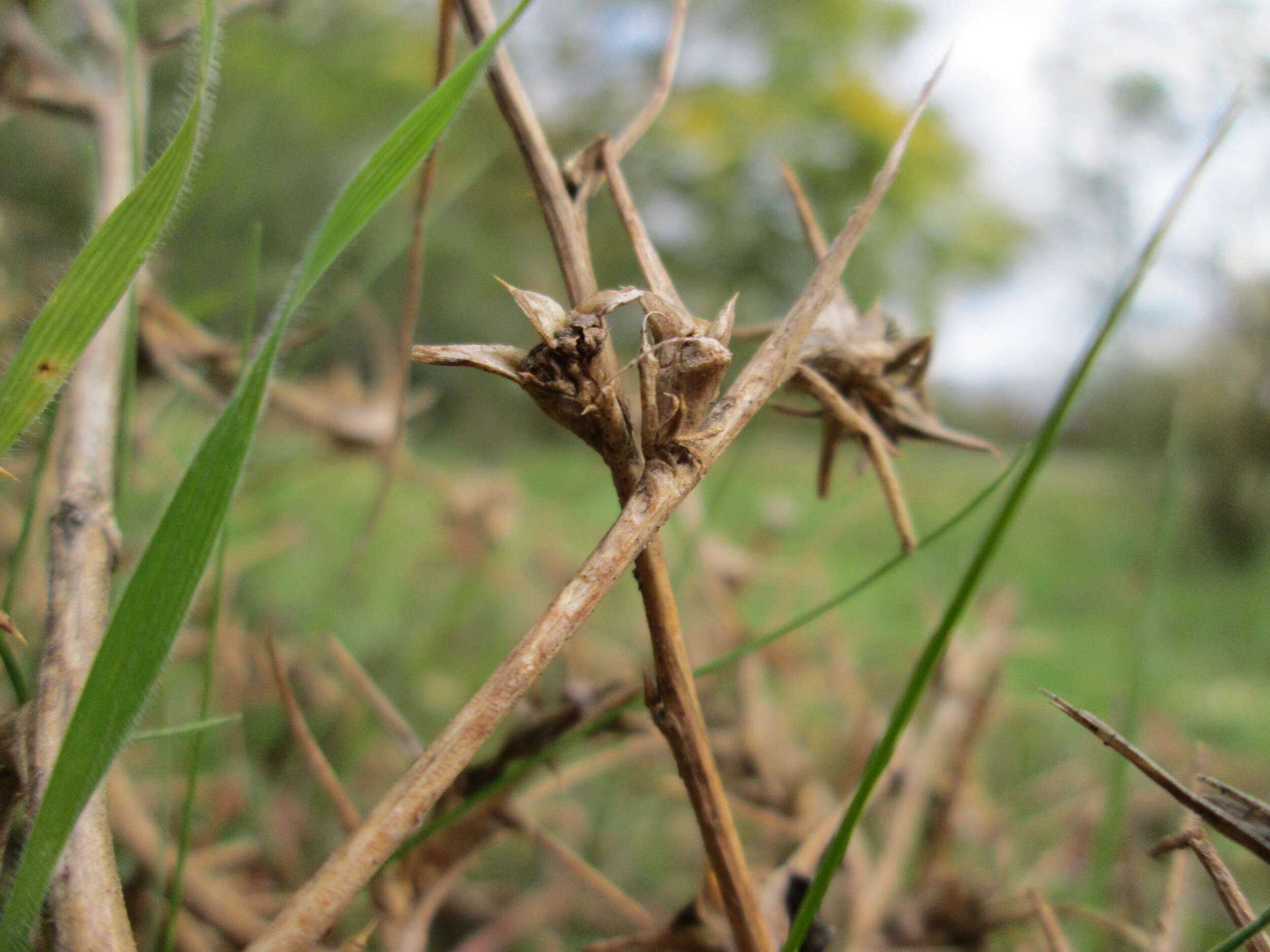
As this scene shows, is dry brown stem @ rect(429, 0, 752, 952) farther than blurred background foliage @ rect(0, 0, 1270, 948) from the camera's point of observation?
No

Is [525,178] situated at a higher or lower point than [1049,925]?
higher

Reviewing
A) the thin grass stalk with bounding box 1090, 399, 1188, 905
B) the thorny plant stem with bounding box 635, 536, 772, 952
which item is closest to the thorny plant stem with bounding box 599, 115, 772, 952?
the thorny plant stem with bounding box 635, 536, 772, 952

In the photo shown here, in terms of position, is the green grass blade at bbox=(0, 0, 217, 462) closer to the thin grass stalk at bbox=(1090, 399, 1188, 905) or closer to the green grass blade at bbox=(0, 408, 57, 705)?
the green grass blade at bbox=(0, 408, 57, 705)

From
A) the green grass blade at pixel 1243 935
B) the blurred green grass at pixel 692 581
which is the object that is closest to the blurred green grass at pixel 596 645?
the blurred green grass at pixel 692 581

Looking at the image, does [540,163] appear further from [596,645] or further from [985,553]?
[596,645]

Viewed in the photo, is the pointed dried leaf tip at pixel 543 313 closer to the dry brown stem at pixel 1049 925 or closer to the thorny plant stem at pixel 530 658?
the thorny plant stem at pixel 530 658

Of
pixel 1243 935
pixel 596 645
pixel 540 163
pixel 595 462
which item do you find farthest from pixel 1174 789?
pixel 595 462

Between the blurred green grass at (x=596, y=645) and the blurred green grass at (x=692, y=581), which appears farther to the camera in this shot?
the blurred green grass at (x=692, y=581)

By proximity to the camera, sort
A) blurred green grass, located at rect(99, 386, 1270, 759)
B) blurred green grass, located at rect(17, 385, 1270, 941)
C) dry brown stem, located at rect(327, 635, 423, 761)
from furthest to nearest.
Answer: blurred green grass, located at rect(99, 386, 1270, 759)
blurred green grass, located at rect(17, 385, 1270, 941)
dry brown stem, located at rect(327, 635, 423, 761)
